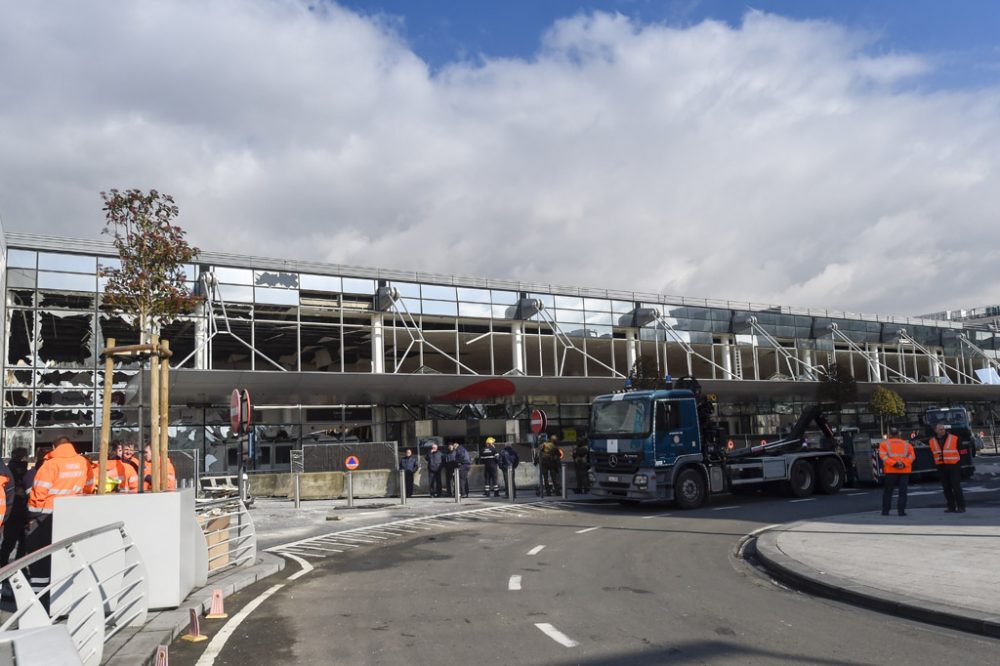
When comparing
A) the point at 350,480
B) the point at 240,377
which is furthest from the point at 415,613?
the point at 240,377

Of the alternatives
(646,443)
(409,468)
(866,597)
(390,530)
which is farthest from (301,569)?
(409,468)

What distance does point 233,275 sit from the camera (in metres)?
28.4

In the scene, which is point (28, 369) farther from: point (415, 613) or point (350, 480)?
point (415, 613)

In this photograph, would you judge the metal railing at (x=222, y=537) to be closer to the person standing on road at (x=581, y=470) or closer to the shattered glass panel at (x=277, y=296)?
the person standing on road at (x=581, y=470)

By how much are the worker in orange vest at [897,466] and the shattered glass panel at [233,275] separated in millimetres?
22028

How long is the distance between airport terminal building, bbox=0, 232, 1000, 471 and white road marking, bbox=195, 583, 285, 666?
13657 millimetres

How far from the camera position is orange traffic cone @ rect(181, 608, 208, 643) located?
7.05 metres

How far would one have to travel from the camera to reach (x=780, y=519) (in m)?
15.7

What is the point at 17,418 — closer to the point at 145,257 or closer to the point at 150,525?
the point at 145,257

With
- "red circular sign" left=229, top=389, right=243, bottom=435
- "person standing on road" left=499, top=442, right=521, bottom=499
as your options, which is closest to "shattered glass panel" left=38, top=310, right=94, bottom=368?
"person standing on road" left=499, top=442, right=521, bottom=499

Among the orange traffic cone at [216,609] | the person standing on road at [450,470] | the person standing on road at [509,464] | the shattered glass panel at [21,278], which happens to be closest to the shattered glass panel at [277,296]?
the shattered glass panel at [21,278]

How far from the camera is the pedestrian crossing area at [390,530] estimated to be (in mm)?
13488

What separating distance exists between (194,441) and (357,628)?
24.3m

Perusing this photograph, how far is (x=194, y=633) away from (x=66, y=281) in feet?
74.7
